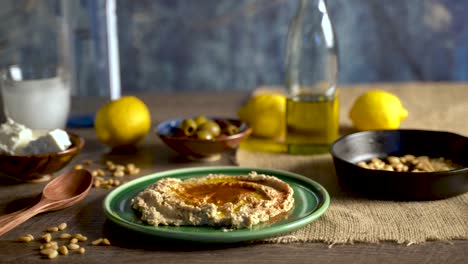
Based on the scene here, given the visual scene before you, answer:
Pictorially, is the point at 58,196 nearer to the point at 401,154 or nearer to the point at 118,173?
the point at 118,173

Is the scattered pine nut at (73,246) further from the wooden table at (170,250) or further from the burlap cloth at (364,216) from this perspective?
the burlap cloth at (364,216)

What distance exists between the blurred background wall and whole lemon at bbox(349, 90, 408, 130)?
1.22 meters

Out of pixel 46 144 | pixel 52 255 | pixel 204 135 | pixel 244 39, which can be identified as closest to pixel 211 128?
pixel 204 135

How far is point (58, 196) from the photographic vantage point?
3.63ft

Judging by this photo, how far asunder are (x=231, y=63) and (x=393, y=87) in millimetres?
945

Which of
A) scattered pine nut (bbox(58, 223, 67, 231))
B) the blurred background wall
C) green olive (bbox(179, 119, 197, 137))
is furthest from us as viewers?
the blurred background wall

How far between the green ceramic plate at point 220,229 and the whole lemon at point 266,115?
32 centimetres

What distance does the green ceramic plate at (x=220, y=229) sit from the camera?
897 mm

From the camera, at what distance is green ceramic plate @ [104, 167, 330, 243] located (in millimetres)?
897

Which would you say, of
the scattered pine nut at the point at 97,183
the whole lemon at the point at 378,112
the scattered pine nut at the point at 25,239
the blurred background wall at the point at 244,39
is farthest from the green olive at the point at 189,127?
the blurred background wall at the point at 244,39

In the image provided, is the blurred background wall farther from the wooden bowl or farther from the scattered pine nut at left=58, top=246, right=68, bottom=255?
the scattered pine nut at left=58, top=246, right=68, bottom=255

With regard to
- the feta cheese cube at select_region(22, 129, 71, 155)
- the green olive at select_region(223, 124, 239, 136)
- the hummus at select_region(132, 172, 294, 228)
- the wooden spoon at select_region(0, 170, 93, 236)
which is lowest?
the wooden spoon at select_region(0, 170, 93, 236)

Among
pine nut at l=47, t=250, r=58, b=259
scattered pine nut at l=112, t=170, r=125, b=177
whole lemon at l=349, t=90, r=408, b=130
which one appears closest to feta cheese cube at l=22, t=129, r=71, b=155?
scattered pine nut at l=112, t=170, r=125, b=177

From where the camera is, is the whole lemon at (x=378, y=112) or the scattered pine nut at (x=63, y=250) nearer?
the scattered pine nut at (x=63, y=250)
